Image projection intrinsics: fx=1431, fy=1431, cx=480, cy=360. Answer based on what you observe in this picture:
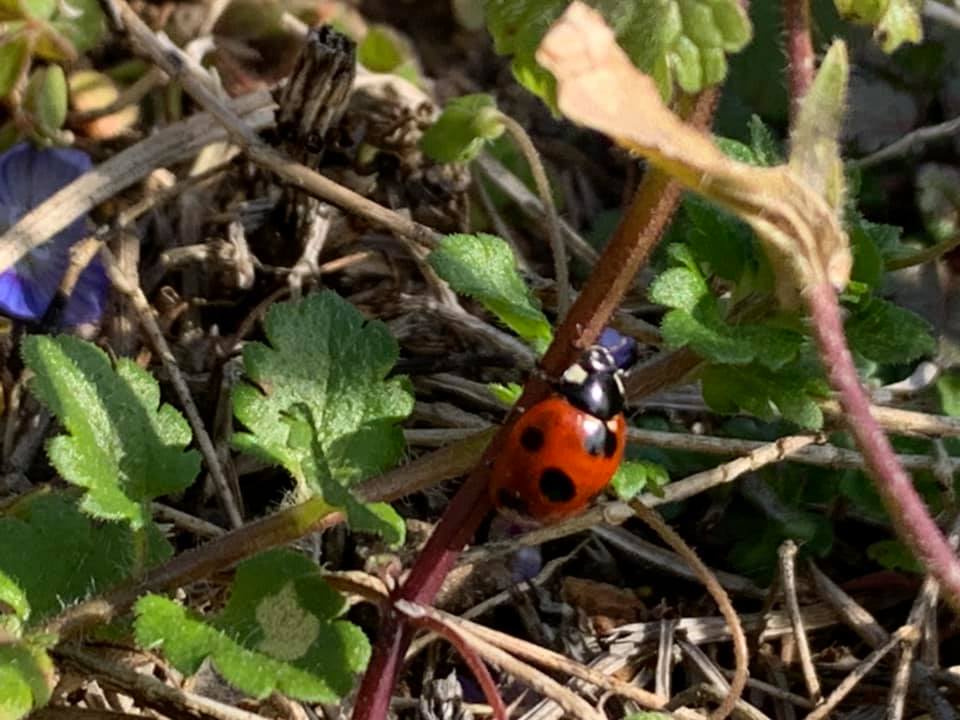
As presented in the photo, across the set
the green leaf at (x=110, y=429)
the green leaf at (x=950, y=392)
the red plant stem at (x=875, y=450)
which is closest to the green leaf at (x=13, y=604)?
the green leaf at (x=110, y=429)

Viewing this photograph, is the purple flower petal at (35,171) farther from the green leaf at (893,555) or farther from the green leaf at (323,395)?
the green leaf at (893,555)

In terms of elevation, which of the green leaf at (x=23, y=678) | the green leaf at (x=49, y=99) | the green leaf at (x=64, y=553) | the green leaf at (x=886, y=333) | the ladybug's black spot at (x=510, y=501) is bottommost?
the green leaf at (x=23, y=678)

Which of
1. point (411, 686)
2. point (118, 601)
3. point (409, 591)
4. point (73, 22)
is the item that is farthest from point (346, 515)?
point (73, 22)

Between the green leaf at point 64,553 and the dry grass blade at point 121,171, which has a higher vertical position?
the dry grass blade at point 121,171

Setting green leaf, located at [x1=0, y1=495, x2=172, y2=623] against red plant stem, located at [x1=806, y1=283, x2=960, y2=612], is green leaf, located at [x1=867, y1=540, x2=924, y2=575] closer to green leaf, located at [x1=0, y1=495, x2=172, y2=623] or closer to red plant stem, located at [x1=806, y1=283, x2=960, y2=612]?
red plant stem, located at [x1=806, y1=283, x2=960, y2=612]

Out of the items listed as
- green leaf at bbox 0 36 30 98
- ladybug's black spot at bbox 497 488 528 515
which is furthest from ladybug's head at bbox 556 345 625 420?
green leaf at bbox 0 36 30 98

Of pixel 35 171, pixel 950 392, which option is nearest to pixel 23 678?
pixel 35 171
